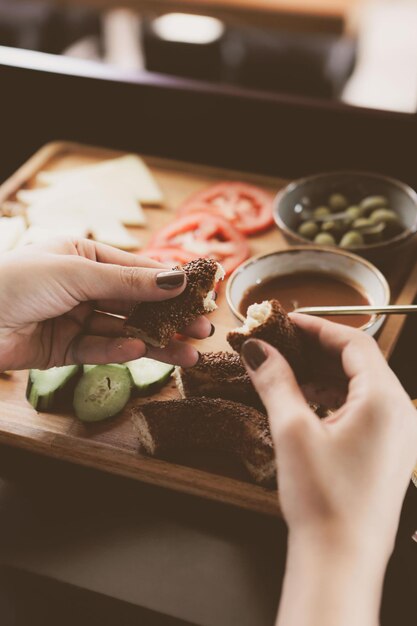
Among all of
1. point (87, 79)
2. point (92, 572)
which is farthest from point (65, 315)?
point (87, 79)

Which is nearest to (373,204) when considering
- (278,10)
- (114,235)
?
(114,235)

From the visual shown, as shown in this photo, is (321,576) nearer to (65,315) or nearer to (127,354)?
(127,354)

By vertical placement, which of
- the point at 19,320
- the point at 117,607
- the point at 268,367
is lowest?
the point at 117,607

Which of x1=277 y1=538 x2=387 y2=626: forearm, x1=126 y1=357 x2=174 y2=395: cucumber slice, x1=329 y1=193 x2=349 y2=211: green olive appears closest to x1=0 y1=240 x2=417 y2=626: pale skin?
x1=277 y1=538 x2=387 y2=626: forearm

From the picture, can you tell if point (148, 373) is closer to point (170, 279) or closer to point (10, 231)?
point (170, 279)

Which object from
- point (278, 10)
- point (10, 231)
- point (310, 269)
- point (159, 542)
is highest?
point (278, 10)
